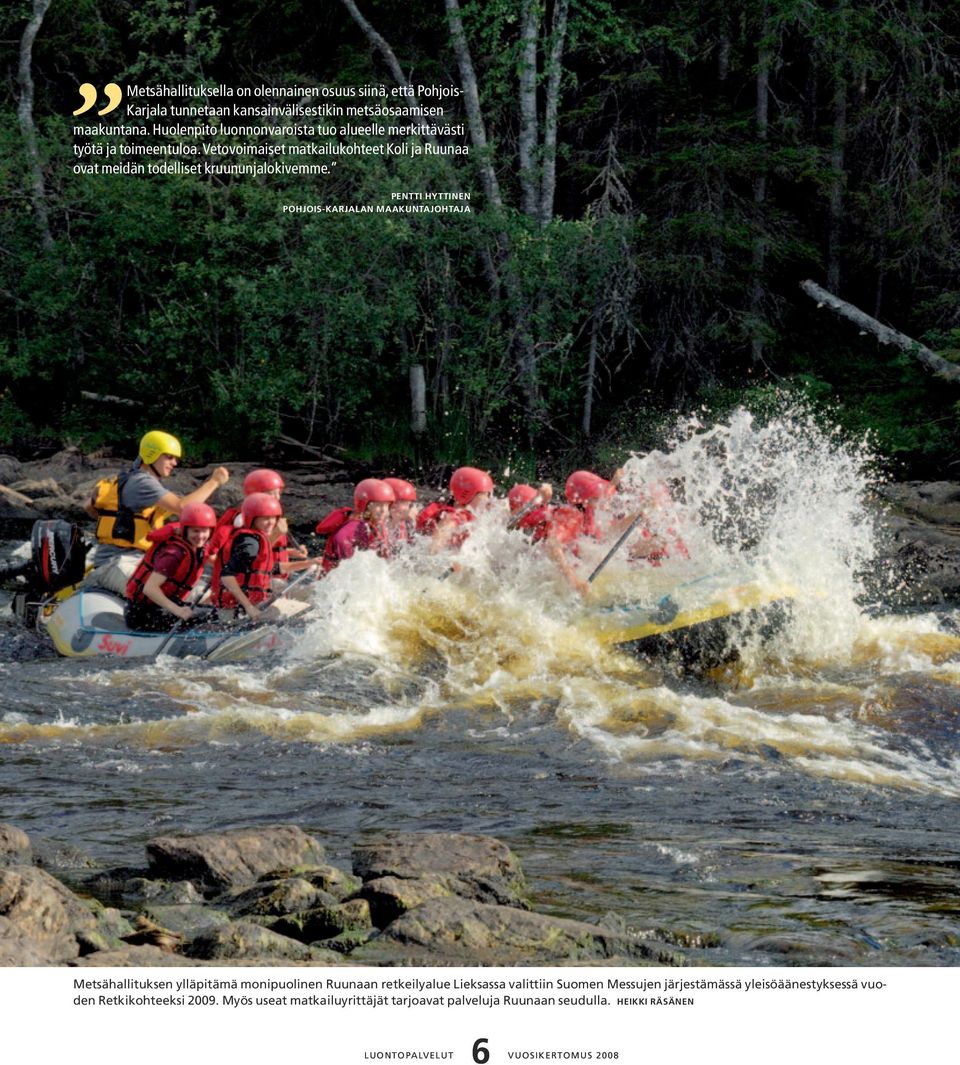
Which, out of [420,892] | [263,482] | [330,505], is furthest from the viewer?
[330,505]

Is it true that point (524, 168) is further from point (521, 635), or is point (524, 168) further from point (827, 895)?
point (827, 895)

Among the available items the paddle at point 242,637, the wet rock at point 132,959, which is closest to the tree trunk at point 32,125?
the paddle at point 242,637

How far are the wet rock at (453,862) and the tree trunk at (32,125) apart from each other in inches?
719

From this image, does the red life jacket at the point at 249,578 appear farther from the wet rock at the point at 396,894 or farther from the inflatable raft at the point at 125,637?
the wet rock at the point at 396,894

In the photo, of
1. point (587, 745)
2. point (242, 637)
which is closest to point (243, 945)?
point (587, 745)

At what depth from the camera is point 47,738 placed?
332 inches

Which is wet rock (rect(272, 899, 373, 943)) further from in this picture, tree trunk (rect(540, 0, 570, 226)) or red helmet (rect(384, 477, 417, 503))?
tree trunk (rect(540, 0, 570, 226))

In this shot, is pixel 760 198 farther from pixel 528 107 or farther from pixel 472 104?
pixel 472 104

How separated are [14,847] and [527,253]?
52.5 feet

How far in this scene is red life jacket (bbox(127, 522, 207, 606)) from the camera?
34.9 ft

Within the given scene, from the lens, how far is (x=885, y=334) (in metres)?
21.3

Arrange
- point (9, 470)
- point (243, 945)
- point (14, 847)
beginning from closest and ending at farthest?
Result: 1. point (243, 945)
2. point (14, 847)
3. point (9, 470)
